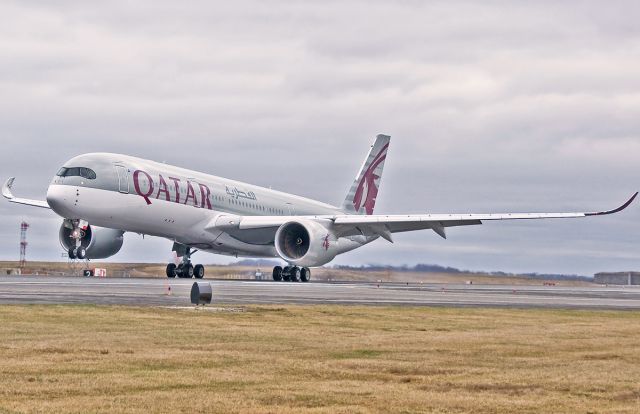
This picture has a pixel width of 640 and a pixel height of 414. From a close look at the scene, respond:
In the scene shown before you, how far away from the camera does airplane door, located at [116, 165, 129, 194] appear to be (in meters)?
54.5

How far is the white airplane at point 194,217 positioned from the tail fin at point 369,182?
25.2ft

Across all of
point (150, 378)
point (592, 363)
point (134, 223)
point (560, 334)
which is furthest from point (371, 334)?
point (134, 223)

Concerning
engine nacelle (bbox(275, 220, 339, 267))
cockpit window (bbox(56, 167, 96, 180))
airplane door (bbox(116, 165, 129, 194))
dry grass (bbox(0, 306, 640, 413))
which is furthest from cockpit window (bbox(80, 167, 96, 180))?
dry grass (bbox(0, 306, 640, 413))

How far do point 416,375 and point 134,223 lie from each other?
4323 centimetres

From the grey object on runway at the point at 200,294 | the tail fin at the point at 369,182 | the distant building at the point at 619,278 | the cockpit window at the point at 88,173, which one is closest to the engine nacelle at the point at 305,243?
the cockpit window at the point at 88,173

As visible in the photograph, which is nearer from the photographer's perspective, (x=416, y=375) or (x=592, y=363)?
(x=416, y=375)

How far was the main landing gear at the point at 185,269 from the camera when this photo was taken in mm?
63156

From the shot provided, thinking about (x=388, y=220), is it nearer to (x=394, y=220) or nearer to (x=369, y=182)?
(x=394, y=220)

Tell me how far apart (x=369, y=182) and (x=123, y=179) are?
89.5 ft

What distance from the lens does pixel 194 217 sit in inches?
2341

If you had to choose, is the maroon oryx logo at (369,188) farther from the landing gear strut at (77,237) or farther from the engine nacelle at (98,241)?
the landing gear strut at (77,237)

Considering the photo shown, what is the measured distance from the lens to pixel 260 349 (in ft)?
56.1

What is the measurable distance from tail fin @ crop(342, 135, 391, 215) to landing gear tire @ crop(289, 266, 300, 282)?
1725 cm

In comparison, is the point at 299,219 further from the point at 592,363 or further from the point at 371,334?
the point at 592,363
